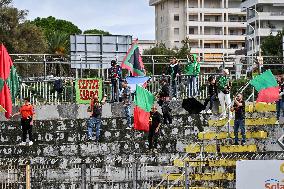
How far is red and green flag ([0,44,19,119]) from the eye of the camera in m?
30.9

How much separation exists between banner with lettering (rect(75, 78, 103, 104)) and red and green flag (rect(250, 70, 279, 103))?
6689 millimetres

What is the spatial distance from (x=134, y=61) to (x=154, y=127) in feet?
19.0

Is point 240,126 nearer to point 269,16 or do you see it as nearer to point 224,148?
point 224,148

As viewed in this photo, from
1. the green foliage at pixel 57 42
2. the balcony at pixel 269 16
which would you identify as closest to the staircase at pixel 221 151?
the green foliage at pixel 57 42

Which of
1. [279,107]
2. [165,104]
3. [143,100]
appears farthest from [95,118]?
[279,107]

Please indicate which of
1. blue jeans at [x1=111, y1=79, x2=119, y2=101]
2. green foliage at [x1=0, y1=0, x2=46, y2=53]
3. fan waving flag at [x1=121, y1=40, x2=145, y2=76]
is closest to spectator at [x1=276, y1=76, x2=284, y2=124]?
fan waving flag at [x1=121, y1=40, x2=145, y2=76]

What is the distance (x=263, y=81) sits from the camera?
30000mm

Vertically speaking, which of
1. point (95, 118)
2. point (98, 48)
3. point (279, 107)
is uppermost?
point (98, 48)

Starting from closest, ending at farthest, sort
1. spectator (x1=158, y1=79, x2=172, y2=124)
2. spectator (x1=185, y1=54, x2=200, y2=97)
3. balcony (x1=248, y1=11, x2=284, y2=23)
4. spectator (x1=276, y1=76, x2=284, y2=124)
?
1. spectator (x1=276, y1=76, x2=284, y2=124)
2. spectator (x1=158, y1=79, x2=172, y2=124)
3. spectator (x1=185, y1=54, x2=200, y2=97)
4. balcony (x1=248, y1=11, x2=284, y2=23)

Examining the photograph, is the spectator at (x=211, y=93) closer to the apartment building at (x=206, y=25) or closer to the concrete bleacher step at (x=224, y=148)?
the concrete bleacher step at (x=224, y=148)

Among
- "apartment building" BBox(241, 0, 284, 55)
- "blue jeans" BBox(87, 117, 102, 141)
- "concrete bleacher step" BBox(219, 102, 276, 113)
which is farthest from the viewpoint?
"apartment building" BBox(241, 0, 284, 55)

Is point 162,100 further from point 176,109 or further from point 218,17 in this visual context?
point 218,17

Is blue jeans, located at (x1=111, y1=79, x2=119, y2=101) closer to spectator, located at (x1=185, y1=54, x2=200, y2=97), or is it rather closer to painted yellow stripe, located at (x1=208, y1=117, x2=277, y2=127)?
spectator, located at (x1=185, y1=54, x2=200, y2=97)

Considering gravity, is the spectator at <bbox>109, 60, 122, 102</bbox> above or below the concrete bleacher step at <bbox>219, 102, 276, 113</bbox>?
above
